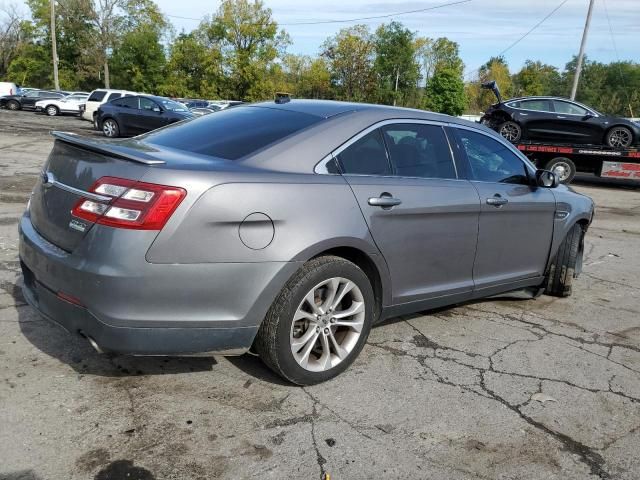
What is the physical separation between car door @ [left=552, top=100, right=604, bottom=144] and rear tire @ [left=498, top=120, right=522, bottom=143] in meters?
0.93

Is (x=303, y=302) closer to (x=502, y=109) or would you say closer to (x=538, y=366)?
(x=538, y=366)

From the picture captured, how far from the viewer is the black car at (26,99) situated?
3566 cm

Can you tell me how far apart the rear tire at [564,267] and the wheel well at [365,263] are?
2.23m

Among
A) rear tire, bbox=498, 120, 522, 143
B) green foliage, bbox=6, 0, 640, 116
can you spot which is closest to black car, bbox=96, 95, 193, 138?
rear tire, bbox=498, 120, 522, 143

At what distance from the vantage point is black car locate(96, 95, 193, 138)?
19.2 metres

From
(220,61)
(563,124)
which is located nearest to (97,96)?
(563,124)

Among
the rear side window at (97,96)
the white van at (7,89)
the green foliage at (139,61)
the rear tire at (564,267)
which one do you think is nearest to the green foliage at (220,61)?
the green foliage at (139,61)

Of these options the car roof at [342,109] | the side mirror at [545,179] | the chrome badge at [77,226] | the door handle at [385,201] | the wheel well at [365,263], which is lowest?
the wheel well at [365,263]

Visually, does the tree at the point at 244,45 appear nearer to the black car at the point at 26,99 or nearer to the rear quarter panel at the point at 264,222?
the black car at the point at 26,99

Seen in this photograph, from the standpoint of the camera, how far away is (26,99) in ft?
118

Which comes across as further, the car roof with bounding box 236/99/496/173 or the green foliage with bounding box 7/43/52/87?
the green foliage with bounding box 7/43/52/87

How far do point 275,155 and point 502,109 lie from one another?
46.0 ft

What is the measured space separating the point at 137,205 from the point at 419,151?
200cm

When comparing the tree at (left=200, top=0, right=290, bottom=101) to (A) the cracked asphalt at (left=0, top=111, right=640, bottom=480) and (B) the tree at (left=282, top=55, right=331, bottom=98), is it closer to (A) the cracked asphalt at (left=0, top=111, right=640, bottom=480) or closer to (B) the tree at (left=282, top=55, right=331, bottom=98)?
(B) the tree at (left=282, top=55, right=331, bottom=98)
